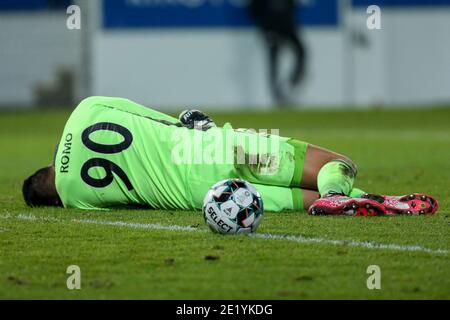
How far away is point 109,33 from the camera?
26781mm

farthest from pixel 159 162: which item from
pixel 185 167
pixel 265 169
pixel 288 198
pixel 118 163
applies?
pixel 288 198

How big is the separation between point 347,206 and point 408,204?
0.54 metres

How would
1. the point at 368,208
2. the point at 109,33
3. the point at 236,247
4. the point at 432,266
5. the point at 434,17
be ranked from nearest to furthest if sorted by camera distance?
the point at 432,266 < the point at 236,247 < the point at 368,208 < the point at 109,33 < the point at 434,17

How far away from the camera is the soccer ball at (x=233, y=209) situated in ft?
25.4

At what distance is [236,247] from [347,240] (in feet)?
2.63

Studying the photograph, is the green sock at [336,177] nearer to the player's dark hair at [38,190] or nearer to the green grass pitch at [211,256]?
the green grass pitch at [211,256]

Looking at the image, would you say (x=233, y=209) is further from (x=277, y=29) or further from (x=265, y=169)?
(x=277, y=29)

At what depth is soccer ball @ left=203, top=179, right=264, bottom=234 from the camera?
25.4ft

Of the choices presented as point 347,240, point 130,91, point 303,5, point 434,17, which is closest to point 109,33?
point 130,91

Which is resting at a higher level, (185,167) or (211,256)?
(185,167)

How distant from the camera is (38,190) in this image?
943 centimetres

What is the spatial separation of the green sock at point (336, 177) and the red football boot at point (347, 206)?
0.07 meters

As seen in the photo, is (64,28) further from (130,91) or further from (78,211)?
(78,211)

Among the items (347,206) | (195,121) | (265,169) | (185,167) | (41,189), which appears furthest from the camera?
(41,189)
